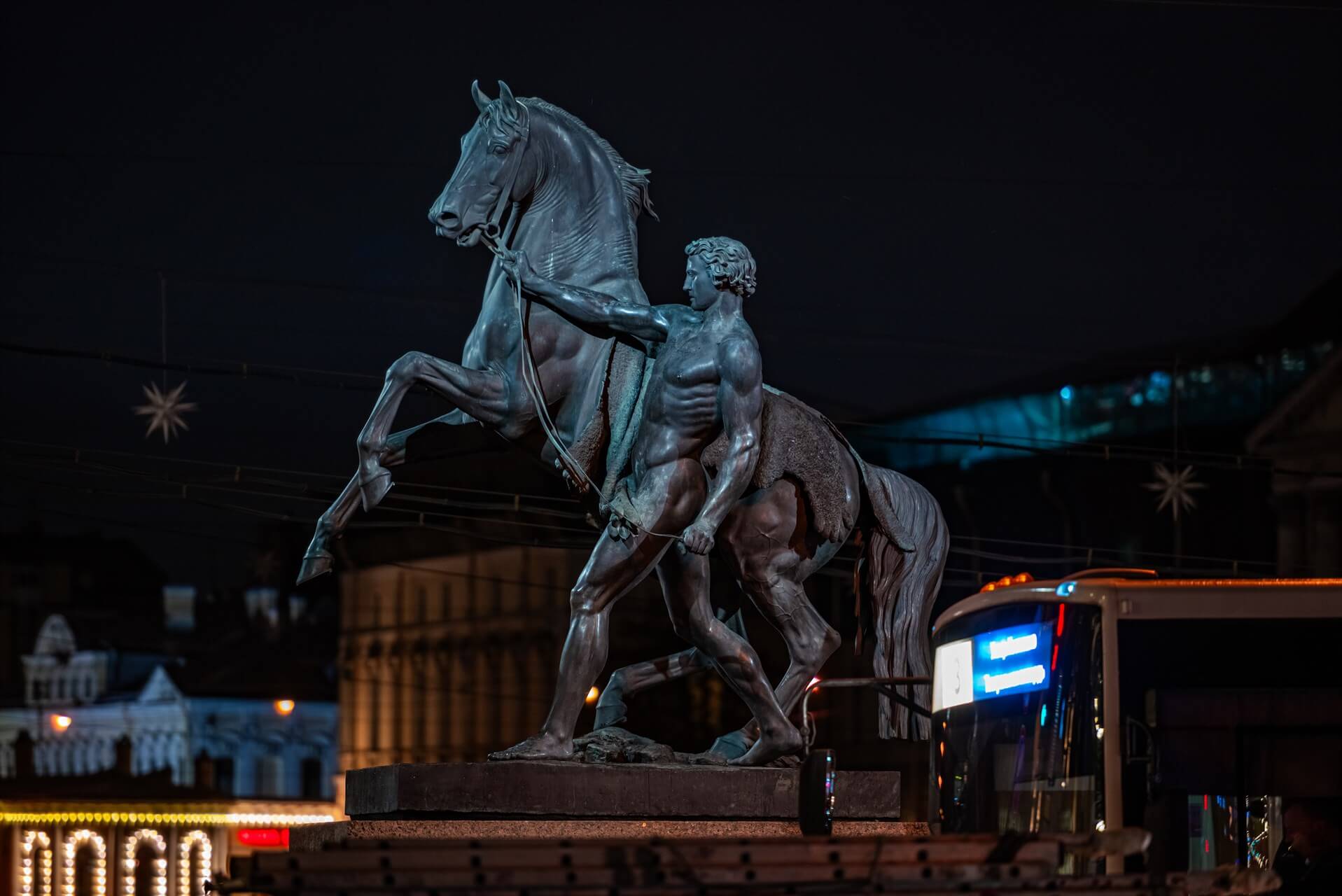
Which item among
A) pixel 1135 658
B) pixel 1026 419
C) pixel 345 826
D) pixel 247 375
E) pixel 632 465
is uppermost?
pixel 1026 419

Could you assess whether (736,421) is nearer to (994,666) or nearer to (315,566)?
(994,666)

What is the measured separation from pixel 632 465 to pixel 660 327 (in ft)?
2.41

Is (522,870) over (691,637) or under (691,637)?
under

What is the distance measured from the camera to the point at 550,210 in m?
12.6

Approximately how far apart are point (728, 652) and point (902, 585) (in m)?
1.68

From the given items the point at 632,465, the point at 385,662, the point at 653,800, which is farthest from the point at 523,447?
the point at 385,662

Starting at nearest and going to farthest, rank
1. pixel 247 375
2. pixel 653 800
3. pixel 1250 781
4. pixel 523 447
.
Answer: pixel 1250 781 → pixel 653 800 → pixel 523 447 → pixel 247 375

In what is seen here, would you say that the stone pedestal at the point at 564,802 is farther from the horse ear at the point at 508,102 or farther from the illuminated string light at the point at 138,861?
the illuminated string light at the point at 138,861

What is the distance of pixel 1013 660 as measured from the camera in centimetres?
1188

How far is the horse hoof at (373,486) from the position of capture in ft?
39.6

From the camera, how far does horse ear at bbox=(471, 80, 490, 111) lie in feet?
41.4

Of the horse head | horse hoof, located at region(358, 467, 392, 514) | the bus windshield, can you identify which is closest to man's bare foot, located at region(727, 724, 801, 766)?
the bus windshield

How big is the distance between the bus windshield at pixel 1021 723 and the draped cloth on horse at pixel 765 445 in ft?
3.30

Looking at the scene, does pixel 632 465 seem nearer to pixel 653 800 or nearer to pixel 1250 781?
pixel 653 800
